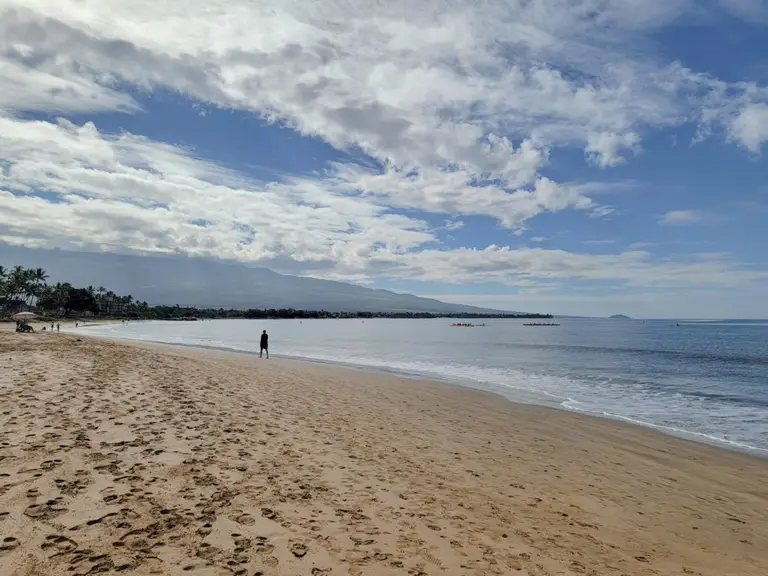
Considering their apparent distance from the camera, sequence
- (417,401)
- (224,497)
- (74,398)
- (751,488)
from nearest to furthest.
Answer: (224,497), (751,488), (74,398), (417,401)

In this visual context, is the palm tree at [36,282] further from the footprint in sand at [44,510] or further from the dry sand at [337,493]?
the footprint in sand at [44,510]

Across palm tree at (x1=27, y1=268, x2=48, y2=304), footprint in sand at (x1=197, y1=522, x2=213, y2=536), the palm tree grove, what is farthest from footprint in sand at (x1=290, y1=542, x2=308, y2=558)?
palm tree at (x1=27, y1=268, x2=48, y2=304)

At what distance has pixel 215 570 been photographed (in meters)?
4.50

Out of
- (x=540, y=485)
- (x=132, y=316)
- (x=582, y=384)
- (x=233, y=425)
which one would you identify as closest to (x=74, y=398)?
(x=233, y=425)

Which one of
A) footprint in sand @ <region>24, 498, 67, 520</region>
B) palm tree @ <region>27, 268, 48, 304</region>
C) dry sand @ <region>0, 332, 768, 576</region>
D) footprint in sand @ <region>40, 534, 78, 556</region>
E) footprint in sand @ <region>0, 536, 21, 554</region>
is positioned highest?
palm tree @ <region>27, 268, 48, 304</region>

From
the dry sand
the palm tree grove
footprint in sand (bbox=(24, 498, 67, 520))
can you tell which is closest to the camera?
the dry sand

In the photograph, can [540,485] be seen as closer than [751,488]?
Yes

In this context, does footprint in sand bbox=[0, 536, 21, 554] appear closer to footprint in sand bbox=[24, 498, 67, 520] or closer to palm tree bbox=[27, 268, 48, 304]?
footprint in sand bbox=[24, 498, 67, 520]

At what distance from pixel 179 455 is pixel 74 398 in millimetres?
5247

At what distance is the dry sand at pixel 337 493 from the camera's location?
4.97 metres

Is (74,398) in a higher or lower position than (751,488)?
higher

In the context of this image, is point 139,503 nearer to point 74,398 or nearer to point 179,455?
point 179,455

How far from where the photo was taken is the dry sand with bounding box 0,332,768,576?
16.3 ft

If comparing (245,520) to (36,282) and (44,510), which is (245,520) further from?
(36,282)
